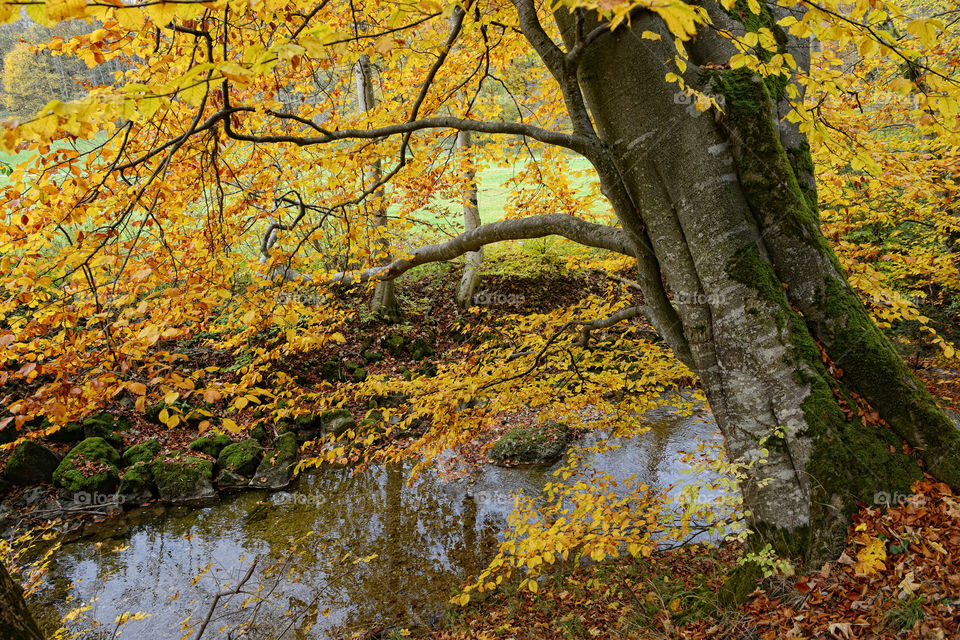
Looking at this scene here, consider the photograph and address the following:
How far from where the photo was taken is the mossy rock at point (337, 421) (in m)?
9.13

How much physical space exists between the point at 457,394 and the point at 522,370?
75cm

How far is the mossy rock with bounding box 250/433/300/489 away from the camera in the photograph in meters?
8.12

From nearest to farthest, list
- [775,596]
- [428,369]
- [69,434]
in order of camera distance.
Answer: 1. [775,596]
2. [69,434]
3. [428,369]

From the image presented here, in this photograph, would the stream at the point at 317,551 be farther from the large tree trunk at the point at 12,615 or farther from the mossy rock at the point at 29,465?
the large tree trunk at the point at 12,615

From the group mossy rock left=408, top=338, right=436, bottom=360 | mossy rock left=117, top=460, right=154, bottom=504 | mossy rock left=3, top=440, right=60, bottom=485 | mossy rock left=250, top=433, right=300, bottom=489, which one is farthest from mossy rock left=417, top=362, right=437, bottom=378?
mossy rock left=3, top=440, right=60, bottom=485

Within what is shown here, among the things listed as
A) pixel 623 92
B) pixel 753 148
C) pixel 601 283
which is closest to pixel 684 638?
pixel 753 148

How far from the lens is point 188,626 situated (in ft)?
17.1

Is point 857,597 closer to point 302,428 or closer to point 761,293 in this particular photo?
point 761,293

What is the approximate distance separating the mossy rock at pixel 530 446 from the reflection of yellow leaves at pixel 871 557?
5960 millimetres

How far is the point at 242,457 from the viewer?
8438 millimetres

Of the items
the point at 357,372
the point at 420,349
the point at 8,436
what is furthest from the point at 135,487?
the point at 420,349

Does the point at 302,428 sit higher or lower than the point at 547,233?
lower

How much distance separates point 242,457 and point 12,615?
7.12 metres

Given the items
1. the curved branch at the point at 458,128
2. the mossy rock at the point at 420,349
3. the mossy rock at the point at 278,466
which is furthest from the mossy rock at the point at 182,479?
the curved branch at the point at 458,128
